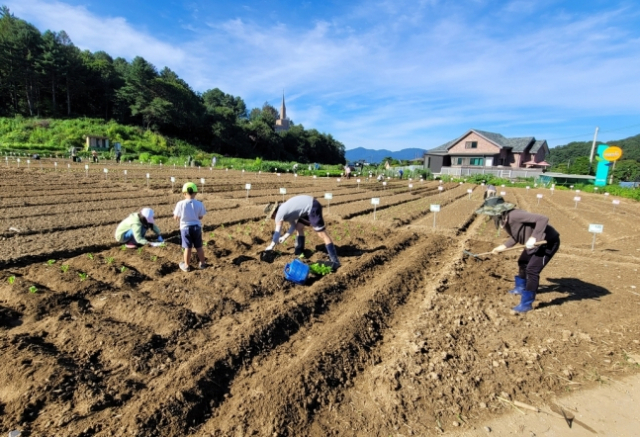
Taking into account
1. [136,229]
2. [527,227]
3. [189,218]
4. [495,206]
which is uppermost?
[495,206]

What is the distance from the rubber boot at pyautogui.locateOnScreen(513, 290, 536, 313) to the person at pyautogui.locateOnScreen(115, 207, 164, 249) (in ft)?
18.4

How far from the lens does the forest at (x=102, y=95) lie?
43.2 m

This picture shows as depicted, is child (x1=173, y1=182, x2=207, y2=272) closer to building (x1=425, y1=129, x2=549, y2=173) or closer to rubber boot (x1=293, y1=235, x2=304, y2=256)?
rubber boot (x1=293, y1=235, x2=304, y2=256)

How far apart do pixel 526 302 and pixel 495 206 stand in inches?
52.0

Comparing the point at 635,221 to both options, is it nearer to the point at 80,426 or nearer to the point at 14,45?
the point at 80,426

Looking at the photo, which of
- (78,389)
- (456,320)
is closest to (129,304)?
(78,389)

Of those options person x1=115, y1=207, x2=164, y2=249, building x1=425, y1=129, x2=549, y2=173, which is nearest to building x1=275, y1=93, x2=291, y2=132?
building x1=425, y1=129, x2=549, y2=173

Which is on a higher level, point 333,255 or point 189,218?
point 189,218

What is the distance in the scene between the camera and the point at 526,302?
175 inches

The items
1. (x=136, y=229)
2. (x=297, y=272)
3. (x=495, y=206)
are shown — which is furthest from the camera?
(x=136, y=229)

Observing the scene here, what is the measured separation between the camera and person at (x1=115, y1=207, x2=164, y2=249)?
5.74 m

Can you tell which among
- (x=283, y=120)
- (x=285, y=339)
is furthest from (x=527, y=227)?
(x=283, y=120)

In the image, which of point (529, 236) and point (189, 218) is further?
point (189, 218)

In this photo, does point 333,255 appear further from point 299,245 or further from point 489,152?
point 489,152
